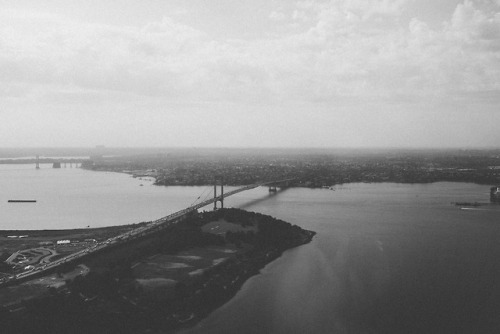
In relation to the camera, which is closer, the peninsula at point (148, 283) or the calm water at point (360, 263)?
the peninsula at point (148, 283)

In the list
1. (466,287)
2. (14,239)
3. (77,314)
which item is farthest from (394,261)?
(14,239)

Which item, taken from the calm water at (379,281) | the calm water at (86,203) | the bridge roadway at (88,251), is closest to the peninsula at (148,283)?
the bridge roadway at (88,251)

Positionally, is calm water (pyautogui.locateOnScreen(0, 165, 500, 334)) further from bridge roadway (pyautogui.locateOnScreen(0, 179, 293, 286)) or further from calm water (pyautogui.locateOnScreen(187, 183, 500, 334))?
bridge roadway (pyautogui.locateOnScreen(0, 179, 293, 286))

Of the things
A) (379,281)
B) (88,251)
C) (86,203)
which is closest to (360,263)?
(379,281)

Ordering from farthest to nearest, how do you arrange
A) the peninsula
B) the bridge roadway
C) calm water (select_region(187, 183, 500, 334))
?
the bridge roadway → calm water (select_region(187, 183, 500, 334)) → the peninsula

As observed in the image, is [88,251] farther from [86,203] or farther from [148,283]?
[86,203]

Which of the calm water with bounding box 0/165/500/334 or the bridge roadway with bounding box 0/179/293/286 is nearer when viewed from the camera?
the calm water with bounding box 0/165/500/334

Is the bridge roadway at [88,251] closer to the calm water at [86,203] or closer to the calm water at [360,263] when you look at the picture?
the calm water at [86,203]

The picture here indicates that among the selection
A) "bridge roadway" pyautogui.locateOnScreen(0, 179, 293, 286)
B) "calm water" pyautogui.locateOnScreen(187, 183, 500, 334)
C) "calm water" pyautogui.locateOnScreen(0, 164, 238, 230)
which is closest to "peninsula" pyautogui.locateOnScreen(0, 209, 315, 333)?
"bridge roadway" pyautogui.locateOnScreen(0, 179, 293, 286)
